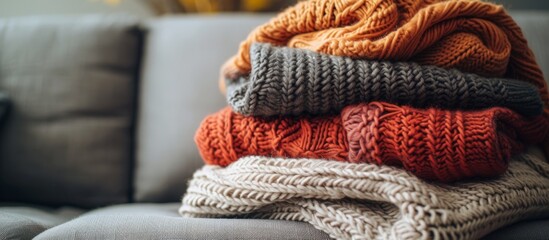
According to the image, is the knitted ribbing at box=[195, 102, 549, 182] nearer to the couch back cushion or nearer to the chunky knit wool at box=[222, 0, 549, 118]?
the chunky knit wool at box=[222, 0, 549, 118]

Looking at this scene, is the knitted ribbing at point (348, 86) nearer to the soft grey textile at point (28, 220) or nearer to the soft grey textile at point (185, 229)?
the soft grey textile at point (185, 229)

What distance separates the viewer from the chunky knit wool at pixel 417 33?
610 millimetres

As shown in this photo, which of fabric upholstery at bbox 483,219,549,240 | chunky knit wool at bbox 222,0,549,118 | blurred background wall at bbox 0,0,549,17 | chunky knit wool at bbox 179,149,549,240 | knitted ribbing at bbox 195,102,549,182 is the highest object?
blurred background wall at bbox 0,0,549,17

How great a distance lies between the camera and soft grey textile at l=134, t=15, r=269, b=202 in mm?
952

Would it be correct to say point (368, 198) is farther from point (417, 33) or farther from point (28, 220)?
point (28, 220)

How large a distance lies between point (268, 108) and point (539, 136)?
1.38 ft

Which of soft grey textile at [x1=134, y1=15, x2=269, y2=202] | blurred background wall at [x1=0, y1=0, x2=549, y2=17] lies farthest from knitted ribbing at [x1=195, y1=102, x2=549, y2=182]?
blurred background wall at [x1=0, y1=0, x2=549, y2=17]

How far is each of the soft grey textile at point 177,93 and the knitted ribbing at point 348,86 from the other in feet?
1.23

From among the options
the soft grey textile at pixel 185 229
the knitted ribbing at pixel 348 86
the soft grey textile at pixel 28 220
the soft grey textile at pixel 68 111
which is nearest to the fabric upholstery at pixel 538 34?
the knitted ribbing at pixel 348 86

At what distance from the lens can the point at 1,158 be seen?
3.12 feet

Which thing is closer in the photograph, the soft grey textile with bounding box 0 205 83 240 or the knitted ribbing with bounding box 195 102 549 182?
the knitted ribbing with bounding box 195 102 549 182

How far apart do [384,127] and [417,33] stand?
15 centimetres

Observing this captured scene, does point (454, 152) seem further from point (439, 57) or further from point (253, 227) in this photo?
point (253, 227)

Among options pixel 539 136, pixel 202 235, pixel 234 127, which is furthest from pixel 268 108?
pixel 539 136
